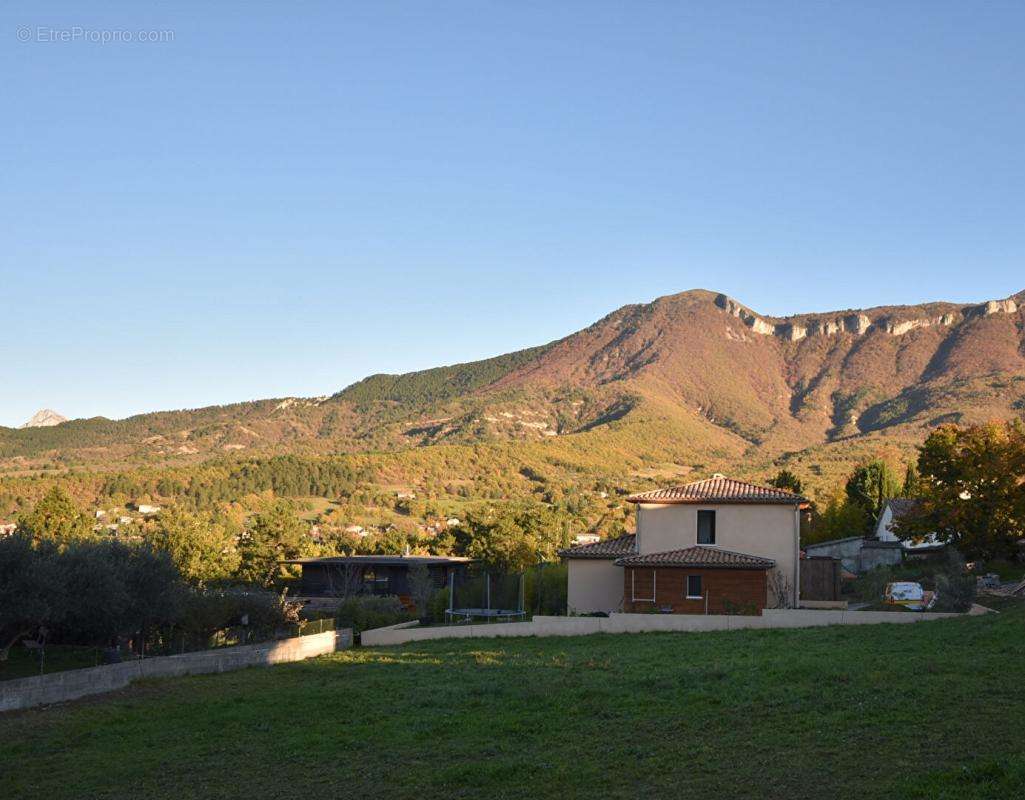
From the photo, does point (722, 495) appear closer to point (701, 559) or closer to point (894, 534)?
point (701, 559)

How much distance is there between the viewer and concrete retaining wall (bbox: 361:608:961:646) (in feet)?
101

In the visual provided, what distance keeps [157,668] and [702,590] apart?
762 inches

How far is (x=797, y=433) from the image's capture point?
190375mm

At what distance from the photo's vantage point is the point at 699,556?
38.2 m

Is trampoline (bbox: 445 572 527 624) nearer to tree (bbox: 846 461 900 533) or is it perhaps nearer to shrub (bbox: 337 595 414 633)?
shrub (bbox: 337 595 414 633)

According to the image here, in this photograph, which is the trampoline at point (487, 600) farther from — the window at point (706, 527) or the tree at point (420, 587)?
the window at point (706, 527)

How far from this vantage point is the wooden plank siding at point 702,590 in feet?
124

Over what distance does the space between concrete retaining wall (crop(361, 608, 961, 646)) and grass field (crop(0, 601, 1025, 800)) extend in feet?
15.6

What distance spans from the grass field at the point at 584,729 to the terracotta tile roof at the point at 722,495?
531 inches

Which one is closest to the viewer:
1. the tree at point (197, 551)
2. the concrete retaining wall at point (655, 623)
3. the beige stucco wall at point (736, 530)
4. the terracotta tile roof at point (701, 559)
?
the concrete retaining wall at point (655, 623)

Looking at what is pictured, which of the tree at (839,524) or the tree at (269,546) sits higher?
the tree at (839,524)

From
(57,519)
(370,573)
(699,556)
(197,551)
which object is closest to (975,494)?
(699,556)

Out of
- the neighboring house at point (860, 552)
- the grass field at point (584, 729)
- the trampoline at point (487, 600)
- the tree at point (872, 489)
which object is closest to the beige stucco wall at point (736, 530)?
the trampoline at point (487, 600)

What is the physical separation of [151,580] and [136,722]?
29.2 ft
